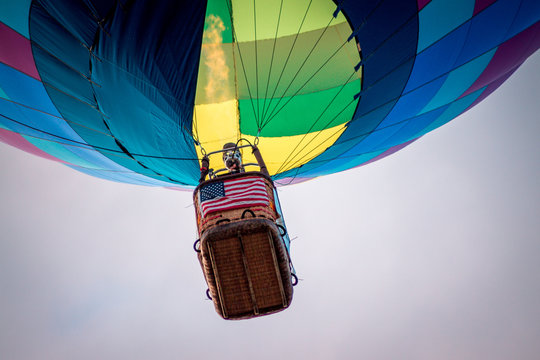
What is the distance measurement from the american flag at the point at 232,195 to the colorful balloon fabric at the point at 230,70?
3.94ft

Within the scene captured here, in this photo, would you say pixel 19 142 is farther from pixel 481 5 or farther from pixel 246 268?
pixel 481 5

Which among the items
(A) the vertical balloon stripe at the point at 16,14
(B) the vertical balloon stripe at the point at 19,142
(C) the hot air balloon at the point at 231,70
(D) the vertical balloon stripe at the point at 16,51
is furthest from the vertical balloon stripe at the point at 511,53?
(B) the vertical balloon stripe at the point at 19,142

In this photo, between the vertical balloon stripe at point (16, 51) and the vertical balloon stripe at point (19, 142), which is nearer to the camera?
the vertical balloon stripe at point (16, 51)

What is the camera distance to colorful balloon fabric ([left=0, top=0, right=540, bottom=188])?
9.09ft

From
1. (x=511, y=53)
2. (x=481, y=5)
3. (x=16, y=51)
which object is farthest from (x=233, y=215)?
(x=511, y=53)

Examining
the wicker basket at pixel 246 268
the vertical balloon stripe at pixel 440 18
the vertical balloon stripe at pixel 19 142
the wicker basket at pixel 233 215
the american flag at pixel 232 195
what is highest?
the vertical balloon stripe at pixel 19 142

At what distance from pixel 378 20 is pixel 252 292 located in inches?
90.6

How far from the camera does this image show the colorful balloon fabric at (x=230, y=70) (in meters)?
2.77

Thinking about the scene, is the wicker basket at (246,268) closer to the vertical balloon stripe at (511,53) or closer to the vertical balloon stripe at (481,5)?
the vertical balloon stripe at (481,5)

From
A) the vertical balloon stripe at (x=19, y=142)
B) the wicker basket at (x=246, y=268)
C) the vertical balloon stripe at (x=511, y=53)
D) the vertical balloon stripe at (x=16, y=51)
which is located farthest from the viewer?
the vertical balloon stripe at (x=19, y=142)

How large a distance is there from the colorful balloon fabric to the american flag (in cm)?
120

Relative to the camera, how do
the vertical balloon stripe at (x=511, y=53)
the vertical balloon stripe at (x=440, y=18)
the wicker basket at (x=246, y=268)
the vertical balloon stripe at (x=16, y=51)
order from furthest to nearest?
the vertical balloon stripe at (x=511, y=53) < the vertical balloon stripe at (x=440, y=18) < the vertical balloon stripe at (x=16, y=51) < the wicker basket at (x=246, y=268)

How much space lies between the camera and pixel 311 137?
4.15 m

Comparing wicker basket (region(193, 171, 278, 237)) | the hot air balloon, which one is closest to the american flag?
wicker basket (region(193, 171, 278, 237))
